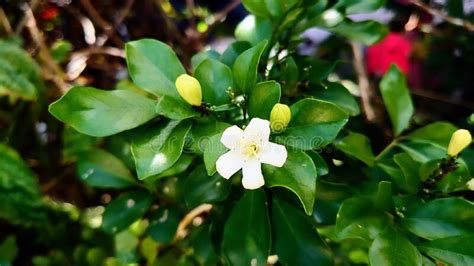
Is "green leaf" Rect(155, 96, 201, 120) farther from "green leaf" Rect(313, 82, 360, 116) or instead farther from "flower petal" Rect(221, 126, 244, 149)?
"green leaf" Rect(313, 82, 360, 116)

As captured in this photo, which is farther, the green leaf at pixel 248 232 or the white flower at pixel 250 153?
the green leaf at pixel 248 232

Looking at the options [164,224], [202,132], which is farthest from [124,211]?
[202,132]

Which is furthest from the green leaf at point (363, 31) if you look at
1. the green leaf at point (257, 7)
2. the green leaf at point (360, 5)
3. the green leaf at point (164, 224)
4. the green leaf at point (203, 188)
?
the green leaf at point (164, 224)

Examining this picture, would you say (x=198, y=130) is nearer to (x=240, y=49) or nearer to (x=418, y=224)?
(x=240, y=49)

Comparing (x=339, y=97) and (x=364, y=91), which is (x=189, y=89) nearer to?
(x=339, y=97)

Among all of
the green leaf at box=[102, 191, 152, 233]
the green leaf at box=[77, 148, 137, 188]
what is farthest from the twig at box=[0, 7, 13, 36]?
the green leaf at box=[102, 191, 152, 233]

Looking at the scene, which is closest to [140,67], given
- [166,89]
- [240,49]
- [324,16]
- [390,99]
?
[166,89]

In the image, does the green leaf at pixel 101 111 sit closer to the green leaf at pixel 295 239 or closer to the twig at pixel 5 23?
the green leaf at pixel 295 239
